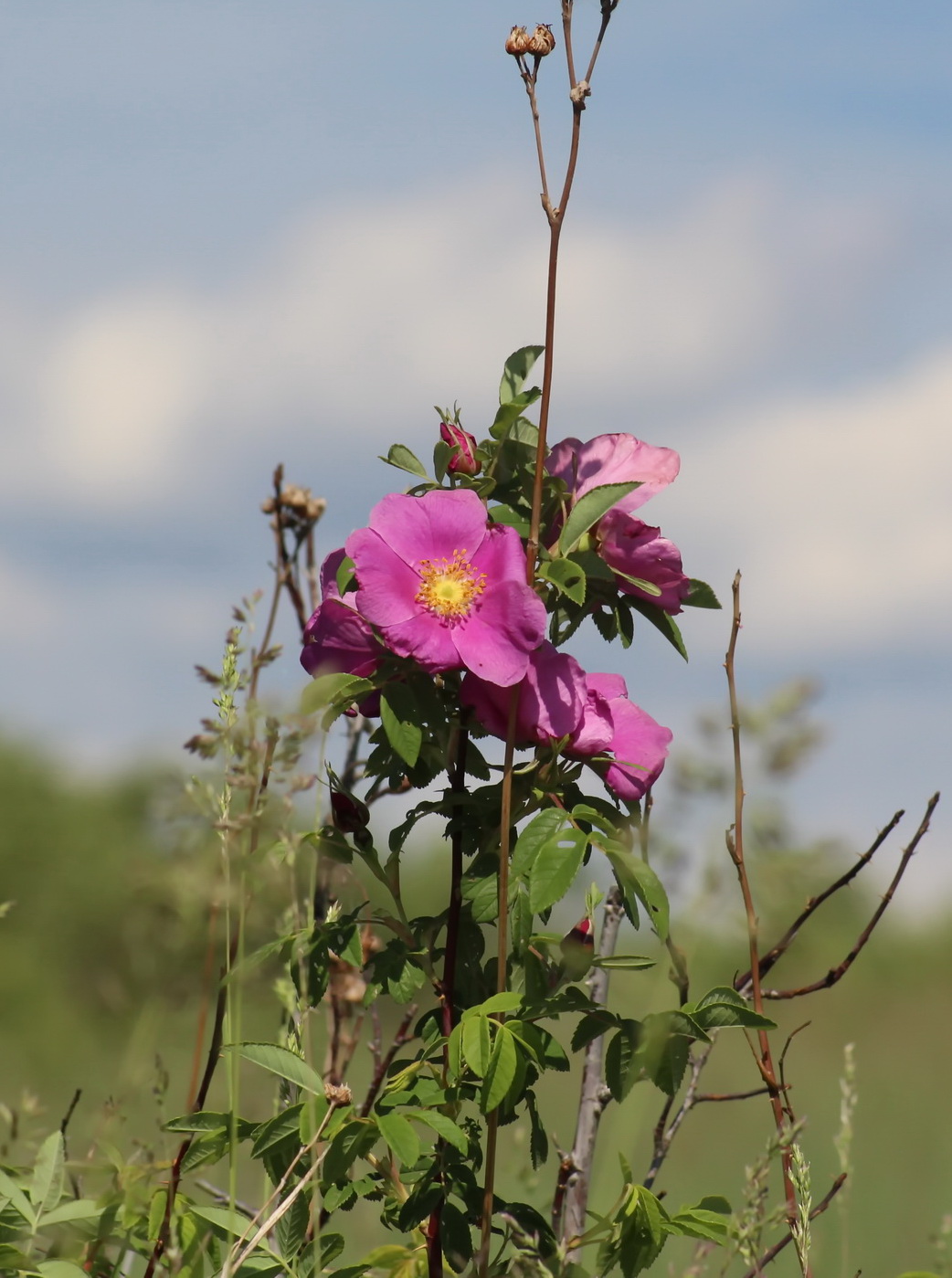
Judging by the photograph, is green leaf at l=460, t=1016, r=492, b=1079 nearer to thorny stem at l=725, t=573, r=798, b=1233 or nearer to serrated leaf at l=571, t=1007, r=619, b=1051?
serrated leaf at l=571, t=1007, r=619, b=1051

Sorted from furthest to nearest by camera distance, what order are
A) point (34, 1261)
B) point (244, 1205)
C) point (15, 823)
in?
point (15, 823)
point (244, 1205)
point (34, 1261)

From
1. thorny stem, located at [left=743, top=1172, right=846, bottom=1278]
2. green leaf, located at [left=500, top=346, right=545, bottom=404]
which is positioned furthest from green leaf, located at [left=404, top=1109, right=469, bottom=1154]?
green leaf, located at [left=500, top=346, right=545, bottom=404]

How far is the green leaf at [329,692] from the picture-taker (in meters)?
1.21

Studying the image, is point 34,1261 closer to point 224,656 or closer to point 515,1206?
point 515,1206

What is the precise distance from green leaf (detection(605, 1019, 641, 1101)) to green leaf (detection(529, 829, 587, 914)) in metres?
0.20

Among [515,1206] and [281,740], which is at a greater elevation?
[281,740]

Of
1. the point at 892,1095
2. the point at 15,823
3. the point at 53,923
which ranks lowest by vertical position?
the point at 892,1095

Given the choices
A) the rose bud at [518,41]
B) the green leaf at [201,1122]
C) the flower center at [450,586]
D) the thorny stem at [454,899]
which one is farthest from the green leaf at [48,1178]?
the rose bud at [518,41]

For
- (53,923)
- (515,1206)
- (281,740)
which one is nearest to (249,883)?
(281,740)

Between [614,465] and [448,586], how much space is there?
9.3 inches

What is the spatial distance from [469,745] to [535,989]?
25cm

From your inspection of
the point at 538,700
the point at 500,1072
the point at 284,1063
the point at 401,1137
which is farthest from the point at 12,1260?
the point at 538,700

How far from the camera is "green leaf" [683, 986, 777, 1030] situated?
47.1 inches

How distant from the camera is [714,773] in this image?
1.33 meters
